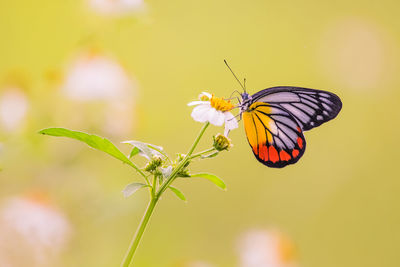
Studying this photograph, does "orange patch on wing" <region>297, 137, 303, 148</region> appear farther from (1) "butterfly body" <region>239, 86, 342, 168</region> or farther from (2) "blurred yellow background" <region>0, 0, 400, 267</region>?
(2) "blurred yellow background" <region>0, 0, 400, 267</region>

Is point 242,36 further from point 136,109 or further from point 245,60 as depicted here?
point 136,109

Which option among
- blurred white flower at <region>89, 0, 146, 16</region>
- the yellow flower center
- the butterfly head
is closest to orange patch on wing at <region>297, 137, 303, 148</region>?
the butterfly head

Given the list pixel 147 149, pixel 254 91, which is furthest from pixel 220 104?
pixel 254 91

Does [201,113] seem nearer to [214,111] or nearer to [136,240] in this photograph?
[214,111]

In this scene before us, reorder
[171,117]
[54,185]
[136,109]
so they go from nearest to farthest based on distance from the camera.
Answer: [54,185]
[136,109]
[171,117]

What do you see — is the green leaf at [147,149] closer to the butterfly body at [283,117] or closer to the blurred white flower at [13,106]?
the butterfly body at [283,117]

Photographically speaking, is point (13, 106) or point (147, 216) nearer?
point (147, 216)

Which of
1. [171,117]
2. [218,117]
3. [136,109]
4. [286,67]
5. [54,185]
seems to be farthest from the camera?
[286,67]


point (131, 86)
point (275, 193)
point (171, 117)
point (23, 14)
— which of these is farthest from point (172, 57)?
point (131, 86)
